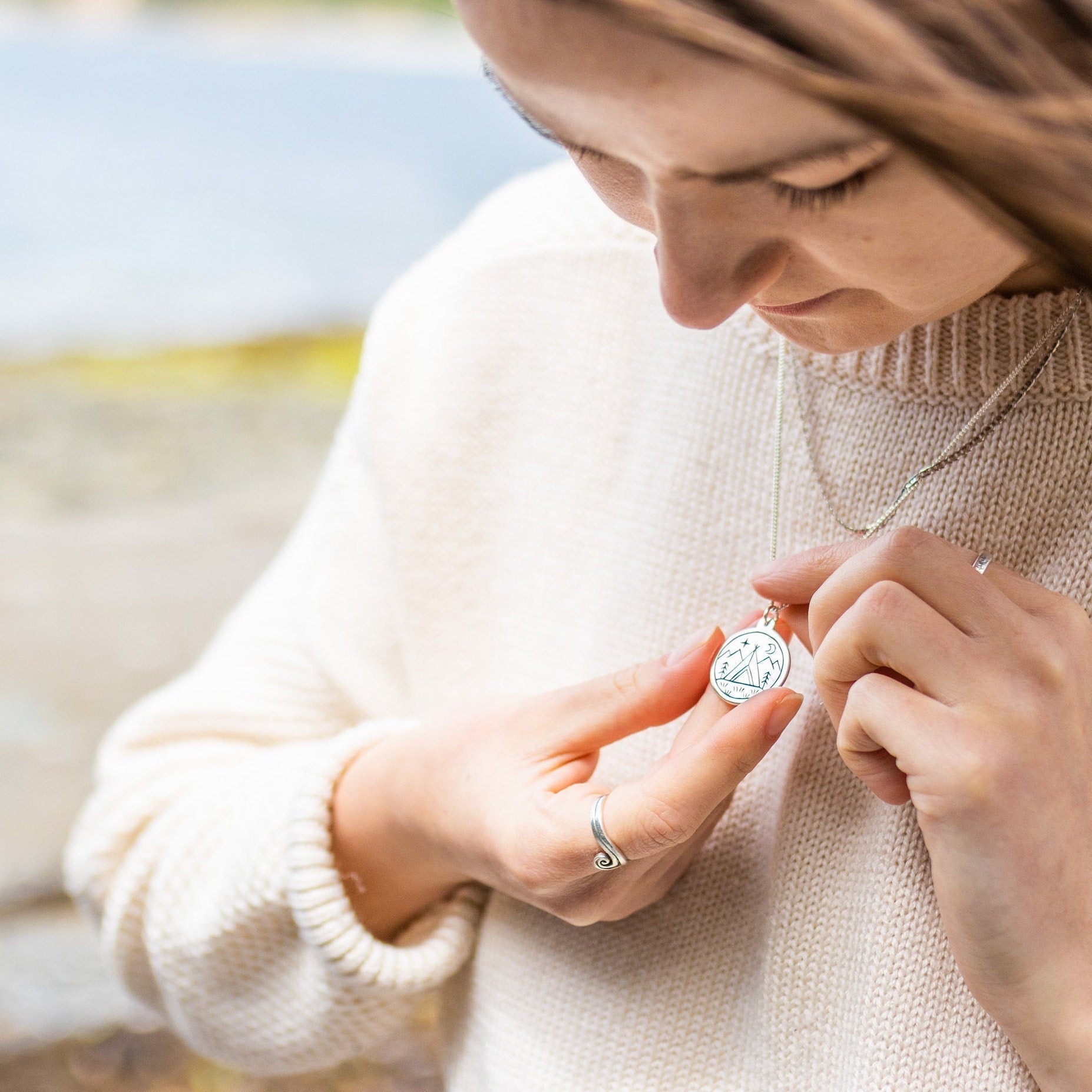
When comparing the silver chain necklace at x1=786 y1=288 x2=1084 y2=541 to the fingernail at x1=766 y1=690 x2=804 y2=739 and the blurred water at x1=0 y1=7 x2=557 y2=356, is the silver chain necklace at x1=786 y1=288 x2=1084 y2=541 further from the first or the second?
the blurred water at x1=0 y1=7 x2=557 y2=356

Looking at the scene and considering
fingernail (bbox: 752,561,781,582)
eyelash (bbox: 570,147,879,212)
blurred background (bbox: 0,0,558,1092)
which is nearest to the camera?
eyelash (bbox: 570,147,879,212)

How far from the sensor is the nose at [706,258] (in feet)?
1.82

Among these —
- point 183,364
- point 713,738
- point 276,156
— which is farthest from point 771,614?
point 276,156

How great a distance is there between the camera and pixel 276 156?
21.6ft

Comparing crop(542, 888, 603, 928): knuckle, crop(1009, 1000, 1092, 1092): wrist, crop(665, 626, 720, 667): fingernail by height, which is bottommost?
crop(542, 888, 603, 928): knuckle

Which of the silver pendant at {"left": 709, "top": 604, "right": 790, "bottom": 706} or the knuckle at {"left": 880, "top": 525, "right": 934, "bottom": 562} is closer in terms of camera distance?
the knuckle at {"left": 880, "top": 525, "right": 934, "bottom": 562}

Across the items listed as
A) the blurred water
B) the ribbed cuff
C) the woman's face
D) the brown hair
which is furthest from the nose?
the blurred water

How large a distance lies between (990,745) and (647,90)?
36cm

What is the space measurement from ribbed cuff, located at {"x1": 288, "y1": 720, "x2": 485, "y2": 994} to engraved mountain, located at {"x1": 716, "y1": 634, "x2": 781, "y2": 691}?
0.34 m

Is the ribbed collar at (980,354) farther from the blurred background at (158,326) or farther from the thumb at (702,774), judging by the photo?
the blurred background at (158,326)

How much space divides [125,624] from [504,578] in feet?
7.51

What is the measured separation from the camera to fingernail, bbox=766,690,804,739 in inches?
26.9

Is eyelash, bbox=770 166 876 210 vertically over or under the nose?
over

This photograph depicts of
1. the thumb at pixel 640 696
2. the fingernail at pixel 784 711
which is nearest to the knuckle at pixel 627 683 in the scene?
the thumb at pixel 640 696
